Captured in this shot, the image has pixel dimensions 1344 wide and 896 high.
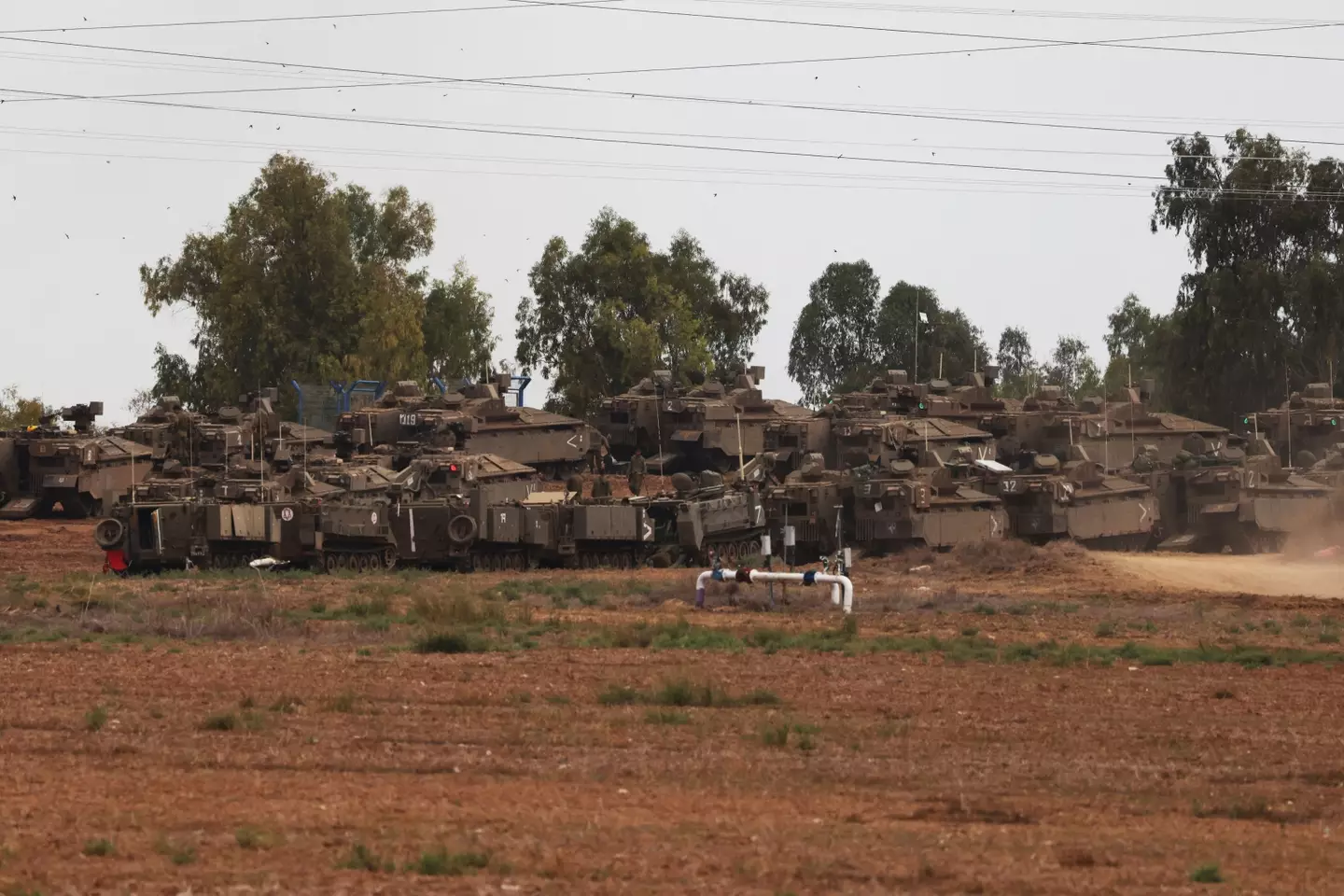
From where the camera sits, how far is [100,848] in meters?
10.4

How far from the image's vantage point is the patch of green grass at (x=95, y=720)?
1518 cm

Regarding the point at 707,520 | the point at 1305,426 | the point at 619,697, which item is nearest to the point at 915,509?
the point at 707,520

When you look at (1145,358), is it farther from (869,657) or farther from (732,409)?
(869,657)

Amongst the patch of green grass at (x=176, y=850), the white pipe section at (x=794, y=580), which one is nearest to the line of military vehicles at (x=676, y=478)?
the white pipe section at (x=794, y=580)

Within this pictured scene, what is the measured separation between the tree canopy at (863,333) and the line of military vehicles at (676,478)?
3911 cm

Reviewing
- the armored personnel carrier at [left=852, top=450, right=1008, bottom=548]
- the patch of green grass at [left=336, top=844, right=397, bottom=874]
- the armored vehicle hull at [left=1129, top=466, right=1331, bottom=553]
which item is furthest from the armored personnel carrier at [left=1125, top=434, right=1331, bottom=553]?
the patch of green grass at [left=336, top=844, right=397, bottom=874]

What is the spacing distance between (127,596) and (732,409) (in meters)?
25.7

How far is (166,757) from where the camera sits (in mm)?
13750

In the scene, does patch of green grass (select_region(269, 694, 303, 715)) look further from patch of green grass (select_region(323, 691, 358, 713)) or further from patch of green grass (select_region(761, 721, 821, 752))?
patch of green grass (select_region(761, 721, 821, 752))

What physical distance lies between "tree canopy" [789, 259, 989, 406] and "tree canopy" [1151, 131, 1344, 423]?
20.1 meters

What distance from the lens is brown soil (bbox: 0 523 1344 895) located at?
1009 cm

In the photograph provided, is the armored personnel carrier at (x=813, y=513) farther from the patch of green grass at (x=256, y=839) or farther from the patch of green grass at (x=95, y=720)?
the patch of green grass at (x=256, y=839)

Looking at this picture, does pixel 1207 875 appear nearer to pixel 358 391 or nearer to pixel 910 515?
pixel 910 515

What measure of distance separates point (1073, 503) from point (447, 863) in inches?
1228
